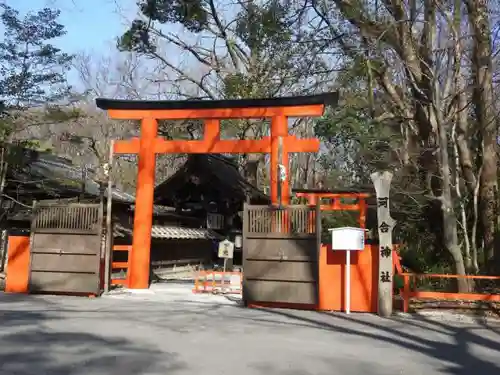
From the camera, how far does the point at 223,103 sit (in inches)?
617

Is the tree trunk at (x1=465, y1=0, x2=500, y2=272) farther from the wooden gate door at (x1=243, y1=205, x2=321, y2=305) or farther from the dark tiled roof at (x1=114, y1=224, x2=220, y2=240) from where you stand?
the dark tiled roof at (x1=114, y1=224, x2=220, y2=240)

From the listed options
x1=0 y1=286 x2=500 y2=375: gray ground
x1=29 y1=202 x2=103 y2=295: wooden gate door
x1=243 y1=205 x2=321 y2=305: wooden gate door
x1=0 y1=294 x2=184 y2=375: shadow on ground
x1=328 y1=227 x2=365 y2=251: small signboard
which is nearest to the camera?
x1=0 y1=294 x2=184 y2=375: shadow on ground

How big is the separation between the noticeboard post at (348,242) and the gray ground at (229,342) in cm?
70

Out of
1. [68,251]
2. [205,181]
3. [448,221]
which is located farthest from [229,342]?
[205,181]

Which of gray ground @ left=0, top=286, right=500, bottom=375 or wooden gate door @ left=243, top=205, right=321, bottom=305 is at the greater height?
wooden gate door @ left=243, top=205, right=321, bottom=305

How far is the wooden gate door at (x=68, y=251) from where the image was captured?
40.9 feet

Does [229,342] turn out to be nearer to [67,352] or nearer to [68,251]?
[67,352]

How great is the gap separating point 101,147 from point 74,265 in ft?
72.1

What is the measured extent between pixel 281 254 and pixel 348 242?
1.48 meters

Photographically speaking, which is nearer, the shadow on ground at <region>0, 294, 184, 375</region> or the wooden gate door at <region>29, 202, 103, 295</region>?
the shadow on ground at <region>0, 294, 184, 375</region>

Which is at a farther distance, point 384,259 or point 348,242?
point 348,242

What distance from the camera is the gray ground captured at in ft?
19.5

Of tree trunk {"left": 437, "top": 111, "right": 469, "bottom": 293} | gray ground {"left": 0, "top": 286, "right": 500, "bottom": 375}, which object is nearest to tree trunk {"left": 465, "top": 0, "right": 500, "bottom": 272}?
tree trunk {"left": 437, "top": 111, "right": 469, "bottom": 293}

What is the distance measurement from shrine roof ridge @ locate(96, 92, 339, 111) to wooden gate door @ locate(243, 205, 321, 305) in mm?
4758
